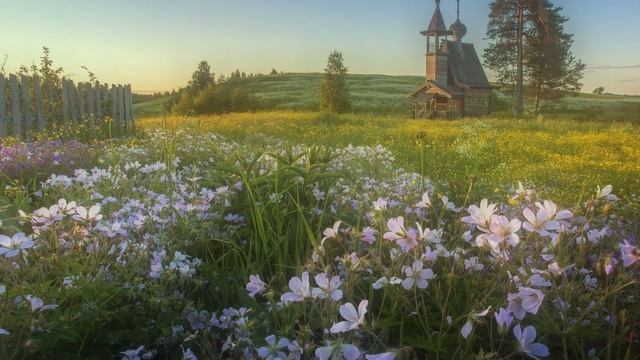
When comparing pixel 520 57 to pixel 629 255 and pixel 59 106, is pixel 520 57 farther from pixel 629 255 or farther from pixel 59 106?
pixel 629 255

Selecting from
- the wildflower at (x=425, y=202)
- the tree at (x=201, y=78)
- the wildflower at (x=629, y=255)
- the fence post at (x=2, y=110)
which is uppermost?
the tree at (x=201, y=78)

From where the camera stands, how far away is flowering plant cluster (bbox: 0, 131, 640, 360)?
5.43 ft

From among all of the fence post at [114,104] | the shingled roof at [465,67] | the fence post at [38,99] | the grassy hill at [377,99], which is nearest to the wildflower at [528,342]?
the fence post at [38,99]

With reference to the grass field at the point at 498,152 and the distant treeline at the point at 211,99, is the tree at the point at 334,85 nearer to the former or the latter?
the distant treeline at the point at 211,99

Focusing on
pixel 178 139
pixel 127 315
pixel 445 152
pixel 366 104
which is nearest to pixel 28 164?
pixel 178 139

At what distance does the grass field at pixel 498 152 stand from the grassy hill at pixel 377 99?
18086mm

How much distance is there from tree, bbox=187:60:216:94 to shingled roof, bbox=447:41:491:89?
16.4 m

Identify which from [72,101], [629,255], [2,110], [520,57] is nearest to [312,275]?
[629,255]

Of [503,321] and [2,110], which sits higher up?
[2,110]

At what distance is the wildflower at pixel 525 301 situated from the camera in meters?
1.47

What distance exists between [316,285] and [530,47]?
36417mm

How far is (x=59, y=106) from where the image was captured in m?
15.4

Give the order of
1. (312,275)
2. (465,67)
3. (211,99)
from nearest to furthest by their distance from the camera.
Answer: (312,275) < (211,99) < (465,67)

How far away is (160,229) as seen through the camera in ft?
9.84
